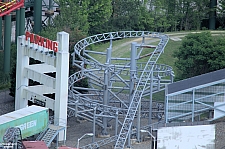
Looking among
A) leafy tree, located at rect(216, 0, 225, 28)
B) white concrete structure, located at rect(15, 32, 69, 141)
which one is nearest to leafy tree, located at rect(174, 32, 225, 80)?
white concrete structure, located at rect(15, 32, 69, 141)

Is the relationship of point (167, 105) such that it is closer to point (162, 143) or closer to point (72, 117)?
point (162, 143)

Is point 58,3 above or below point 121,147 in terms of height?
above

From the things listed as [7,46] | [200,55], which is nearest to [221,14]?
[200,55]

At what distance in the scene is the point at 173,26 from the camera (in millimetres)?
97062

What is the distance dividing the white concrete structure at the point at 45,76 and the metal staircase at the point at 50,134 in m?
0.99

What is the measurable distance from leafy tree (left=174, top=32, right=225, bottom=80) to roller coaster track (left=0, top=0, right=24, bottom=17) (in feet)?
51.6

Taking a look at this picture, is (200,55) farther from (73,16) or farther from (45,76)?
(45,76)

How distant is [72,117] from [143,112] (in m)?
6.47

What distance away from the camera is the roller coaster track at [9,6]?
7332 cm

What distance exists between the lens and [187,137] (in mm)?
52375

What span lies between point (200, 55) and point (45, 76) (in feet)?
64.5

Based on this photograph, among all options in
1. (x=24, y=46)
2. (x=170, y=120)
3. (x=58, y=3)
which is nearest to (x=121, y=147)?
(x=170, y=120)

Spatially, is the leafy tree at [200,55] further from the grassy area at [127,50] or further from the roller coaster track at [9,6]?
the roller coaster track at [9,6]

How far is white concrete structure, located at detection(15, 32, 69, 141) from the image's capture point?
192 feet
